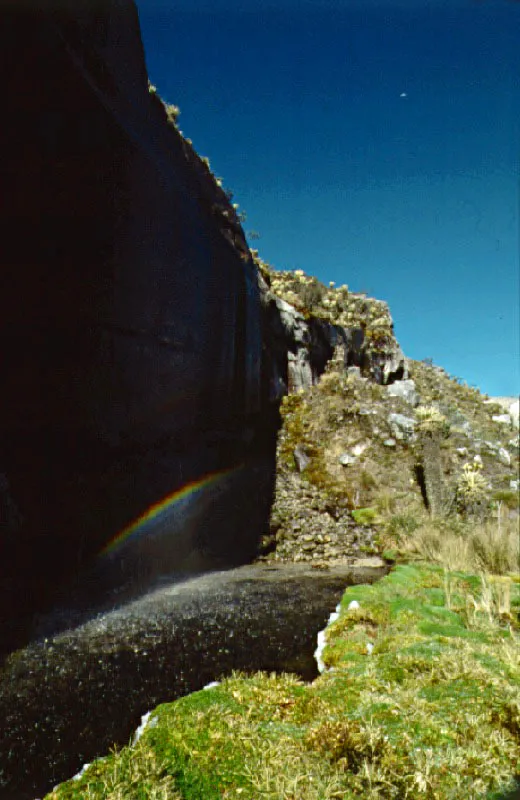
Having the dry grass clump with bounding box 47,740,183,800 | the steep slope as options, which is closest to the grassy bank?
the dry grass clump with bounding box 47,740,183,800

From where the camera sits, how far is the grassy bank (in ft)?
8.73

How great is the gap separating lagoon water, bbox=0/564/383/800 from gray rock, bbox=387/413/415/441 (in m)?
13.8

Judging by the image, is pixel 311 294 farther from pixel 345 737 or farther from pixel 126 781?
pixel 126 781

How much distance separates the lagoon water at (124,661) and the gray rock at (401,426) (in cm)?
1380

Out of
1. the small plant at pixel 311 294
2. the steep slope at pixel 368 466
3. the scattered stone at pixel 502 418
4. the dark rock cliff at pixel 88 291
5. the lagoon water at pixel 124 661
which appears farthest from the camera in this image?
the small plant at pixel 311 294

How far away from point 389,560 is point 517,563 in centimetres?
506

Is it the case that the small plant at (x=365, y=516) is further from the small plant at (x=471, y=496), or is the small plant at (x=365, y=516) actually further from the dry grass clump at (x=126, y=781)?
the dry grass clump at (x=126, y=781)

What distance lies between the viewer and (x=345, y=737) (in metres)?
3.07

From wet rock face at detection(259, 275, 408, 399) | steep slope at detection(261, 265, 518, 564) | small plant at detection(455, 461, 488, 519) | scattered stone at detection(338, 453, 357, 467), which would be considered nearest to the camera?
steep slope at detection(261, 265, 518, 564)

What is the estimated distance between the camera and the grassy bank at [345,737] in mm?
2660

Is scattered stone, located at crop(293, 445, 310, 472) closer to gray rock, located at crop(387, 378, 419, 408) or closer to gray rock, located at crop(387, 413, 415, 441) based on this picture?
gray rock, located at crop(387, 413, 415, 441)

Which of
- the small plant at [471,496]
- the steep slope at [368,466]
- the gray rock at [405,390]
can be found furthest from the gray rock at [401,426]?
the gray rock at [405,390]

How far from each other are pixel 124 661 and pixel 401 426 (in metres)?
20.1

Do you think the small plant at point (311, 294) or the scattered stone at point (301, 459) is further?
the small plant at point (311, 294)
